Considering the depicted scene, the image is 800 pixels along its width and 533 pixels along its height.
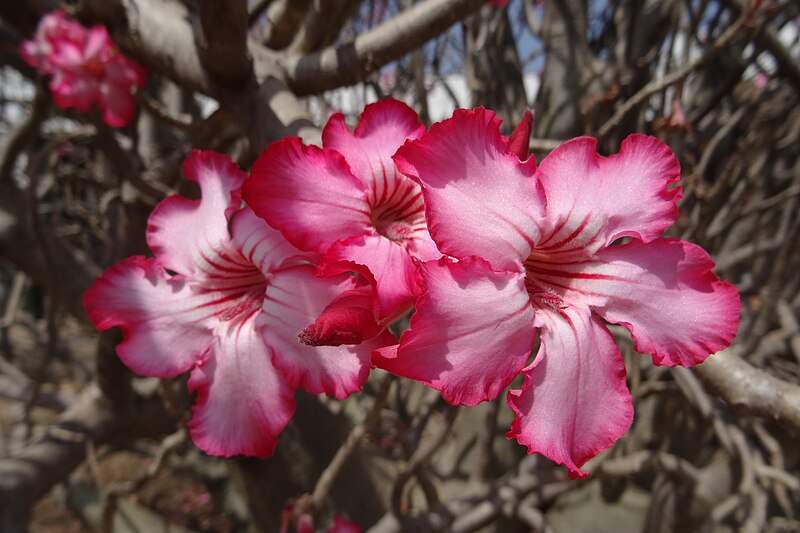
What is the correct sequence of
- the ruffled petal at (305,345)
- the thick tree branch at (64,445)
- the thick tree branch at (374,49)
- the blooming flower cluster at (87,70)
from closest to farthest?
the ruffled petal at (305,345), the thick tree branch at (374,49), the thick tree branch at (64,445), the blooming flower cluster at (87,70)

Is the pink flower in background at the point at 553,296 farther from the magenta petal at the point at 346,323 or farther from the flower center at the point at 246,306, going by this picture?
the flower center at the point at 246,306

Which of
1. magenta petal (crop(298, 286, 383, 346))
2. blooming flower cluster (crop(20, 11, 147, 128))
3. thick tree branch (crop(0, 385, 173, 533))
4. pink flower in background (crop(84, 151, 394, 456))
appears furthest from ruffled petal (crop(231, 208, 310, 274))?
blooming flower cluster (crop(20, 11, 147, 128))

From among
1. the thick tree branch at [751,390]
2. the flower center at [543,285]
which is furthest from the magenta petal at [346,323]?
the thick tree branch at [751,390]

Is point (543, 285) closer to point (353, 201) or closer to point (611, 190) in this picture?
point (611, 190)

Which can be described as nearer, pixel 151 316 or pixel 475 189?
pixel 475 189

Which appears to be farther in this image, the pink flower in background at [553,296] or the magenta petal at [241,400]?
the magenta petal at [241,400]

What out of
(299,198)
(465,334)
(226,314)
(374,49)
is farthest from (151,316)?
(374,49)
